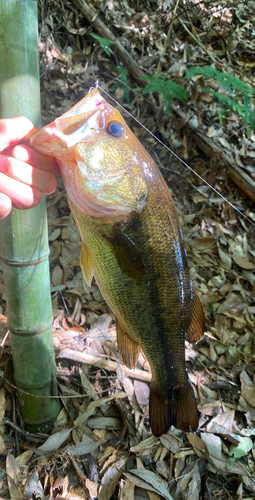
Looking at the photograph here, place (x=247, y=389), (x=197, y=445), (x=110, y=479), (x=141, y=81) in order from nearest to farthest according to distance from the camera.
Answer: (x=110, y=479) → (x=197, y=445) → (x=247, y=389) → (x=141, y=81)

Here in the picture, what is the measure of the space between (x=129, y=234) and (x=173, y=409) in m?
0.79

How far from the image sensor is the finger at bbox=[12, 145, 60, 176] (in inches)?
37.4

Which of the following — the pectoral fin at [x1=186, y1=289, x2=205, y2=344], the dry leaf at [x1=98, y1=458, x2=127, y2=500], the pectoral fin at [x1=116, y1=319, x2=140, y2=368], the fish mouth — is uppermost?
the fish mouth

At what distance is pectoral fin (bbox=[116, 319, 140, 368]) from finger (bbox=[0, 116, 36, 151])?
75cm

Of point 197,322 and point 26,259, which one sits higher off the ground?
point 26,259

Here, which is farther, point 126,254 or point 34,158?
point 126,254

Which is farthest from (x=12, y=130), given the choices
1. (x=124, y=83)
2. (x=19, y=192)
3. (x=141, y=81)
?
(x=141, y=81)

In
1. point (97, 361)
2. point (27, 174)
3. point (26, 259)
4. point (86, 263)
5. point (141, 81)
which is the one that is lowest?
point (97, 361)

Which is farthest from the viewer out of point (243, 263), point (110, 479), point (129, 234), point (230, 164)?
point (230, 164)

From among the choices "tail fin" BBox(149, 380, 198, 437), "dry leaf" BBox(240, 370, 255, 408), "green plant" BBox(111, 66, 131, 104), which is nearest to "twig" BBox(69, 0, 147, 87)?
"green plant" BBox(111, 66, 131, 104)

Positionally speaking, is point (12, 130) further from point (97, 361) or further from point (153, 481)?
point (153, 481)

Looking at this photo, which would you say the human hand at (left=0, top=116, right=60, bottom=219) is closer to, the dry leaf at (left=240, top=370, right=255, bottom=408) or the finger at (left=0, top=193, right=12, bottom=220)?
the finger at (left=0, top=193, right=12, bottom=220)

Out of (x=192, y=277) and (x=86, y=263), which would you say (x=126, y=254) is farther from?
(x=192, y=277)

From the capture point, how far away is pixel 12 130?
971 mm
